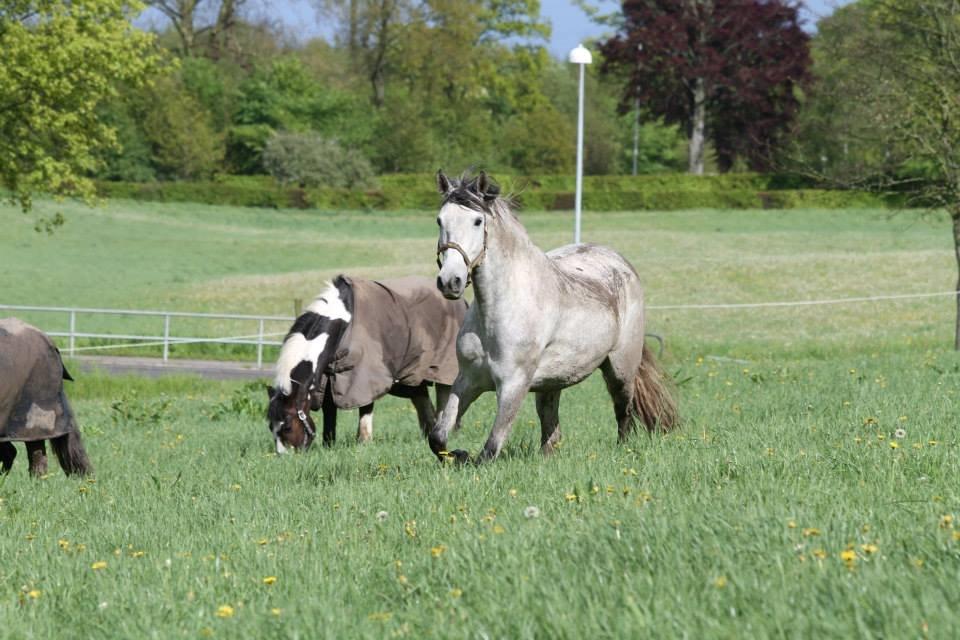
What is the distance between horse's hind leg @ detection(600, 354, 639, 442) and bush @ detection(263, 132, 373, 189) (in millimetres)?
57376

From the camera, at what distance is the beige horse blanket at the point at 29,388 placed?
9.10 metres

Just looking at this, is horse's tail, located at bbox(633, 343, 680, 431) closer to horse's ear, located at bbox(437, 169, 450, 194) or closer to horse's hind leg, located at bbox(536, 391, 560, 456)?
horse's hind leg, located at bbox(536, 391, 560, 456)

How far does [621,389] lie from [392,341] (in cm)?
361

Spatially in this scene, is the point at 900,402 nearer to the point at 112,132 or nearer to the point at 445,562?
the point at 445,562

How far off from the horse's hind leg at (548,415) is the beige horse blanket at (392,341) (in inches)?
103

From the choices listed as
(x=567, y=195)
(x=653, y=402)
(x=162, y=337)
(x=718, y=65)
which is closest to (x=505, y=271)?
(x=653, y=402)

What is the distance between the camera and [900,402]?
9.14m

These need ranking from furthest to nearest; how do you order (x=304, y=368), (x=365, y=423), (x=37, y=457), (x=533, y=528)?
(x=365, y=423) < (x=304, y=368) < (x=37, y=457) < (x=533, y=528)

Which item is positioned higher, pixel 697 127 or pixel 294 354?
pixel 697 127

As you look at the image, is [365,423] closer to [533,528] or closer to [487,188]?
[487,188]

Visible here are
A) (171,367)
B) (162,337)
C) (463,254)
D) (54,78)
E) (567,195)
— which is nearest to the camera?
(463,254)

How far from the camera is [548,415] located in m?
8.55

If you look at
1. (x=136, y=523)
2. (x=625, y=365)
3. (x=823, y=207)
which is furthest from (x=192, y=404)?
(x=823, y=207)

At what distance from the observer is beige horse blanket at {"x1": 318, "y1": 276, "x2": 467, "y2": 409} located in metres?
11.5
